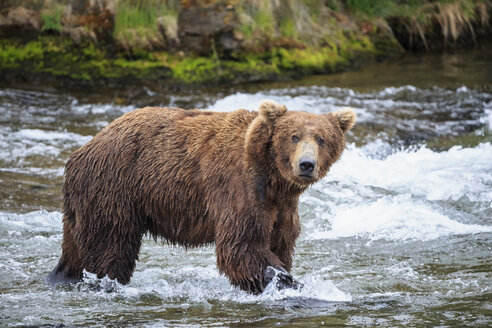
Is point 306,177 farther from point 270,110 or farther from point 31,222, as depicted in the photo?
point 31,222

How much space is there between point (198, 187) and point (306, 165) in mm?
1159

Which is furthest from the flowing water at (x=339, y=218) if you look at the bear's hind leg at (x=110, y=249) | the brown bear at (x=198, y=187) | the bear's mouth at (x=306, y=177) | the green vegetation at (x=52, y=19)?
the green vegetation at (x=52, y=19)

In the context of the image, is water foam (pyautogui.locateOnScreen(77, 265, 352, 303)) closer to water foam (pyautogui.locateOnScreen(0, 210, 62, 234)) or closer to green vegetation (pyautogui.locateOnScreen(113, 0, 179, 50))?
water foam (pyautogui.locateOnScreen(0, 210, 62, 234))

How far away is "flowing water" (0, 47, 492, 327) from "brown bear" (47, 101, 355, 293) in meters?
0.33

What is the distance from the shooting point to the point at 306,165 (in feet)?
19.0

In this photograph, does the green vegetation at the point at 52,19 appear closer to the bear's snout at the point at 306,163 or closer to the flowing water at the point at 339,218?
the flowing water at the point at 339,218

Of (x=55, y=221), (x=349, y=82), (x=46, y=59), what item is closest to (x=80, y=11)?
(x=46, y=59)

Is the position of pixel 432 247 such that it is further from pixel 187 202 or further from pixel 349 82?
pixel 349 82

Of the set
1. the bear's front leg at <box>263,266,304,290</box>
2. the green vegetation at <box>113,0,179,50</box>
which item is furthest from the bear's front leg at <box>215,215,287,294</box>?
the green vegetation at <box>113,0,179,50</box>

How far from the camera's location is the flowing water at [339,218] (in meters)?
5.89

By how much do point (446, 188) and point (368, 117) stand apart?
11.2 feet

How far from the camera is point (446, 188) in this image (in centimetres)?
980

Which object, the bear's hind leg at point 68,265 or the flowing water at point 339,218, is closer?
the flowing water at point 339,218

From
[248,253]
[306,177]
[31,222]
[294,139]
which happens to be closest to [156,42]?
[31,222]
